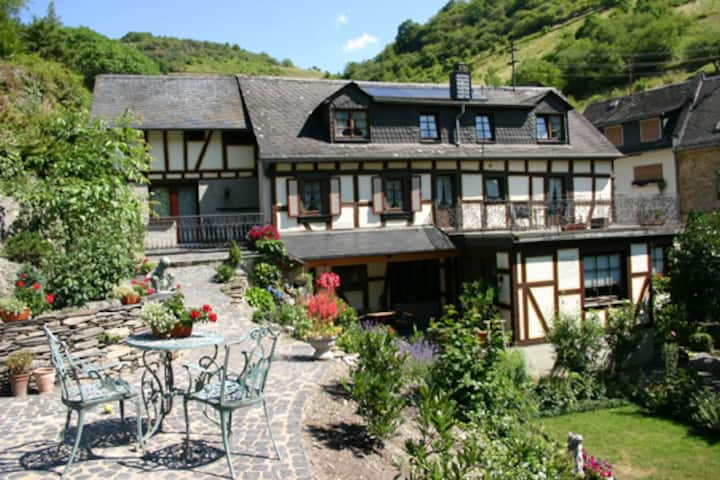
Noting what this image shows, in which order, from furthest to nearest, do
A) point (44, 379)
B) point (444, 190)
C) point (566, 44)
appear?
point (566, 44) → point (444, 190) → point (44, 379)

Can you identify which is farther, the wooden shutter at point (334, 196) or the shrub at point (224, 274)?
the wooden shutter at point (334, 196)

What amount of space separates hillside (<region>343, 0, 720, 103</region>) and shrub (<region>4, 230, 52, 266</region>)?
33.6 metres

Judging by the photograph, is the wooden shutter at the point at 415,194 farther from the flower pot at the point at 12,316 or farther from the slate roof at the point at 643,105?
the slate roof at the point at 643,105

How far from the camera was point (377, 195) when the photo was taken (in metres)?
18.1

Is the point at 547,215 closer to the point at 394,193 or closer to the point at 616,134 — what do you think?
the point at 394,193

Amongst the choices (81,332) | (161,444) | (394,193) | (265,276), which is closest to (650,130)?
(394,193)

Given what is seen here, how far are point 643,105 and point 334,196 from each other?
20.5 m

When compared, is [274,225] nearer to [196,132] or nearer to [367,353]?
[196,132]

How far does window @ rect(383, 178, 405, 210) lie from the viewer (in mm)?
18406

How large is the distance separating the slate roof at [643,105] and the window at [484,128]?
1259 cm

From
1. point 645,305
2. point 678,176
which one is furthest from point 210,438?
point 678,176

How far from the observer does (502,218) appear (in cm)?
1844

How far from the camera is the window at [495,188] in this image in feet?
64.0

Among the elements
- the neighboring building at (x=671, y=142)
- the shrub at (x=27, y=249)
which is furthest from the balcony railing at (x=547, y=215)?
the shrub at (x=27, y=249)
